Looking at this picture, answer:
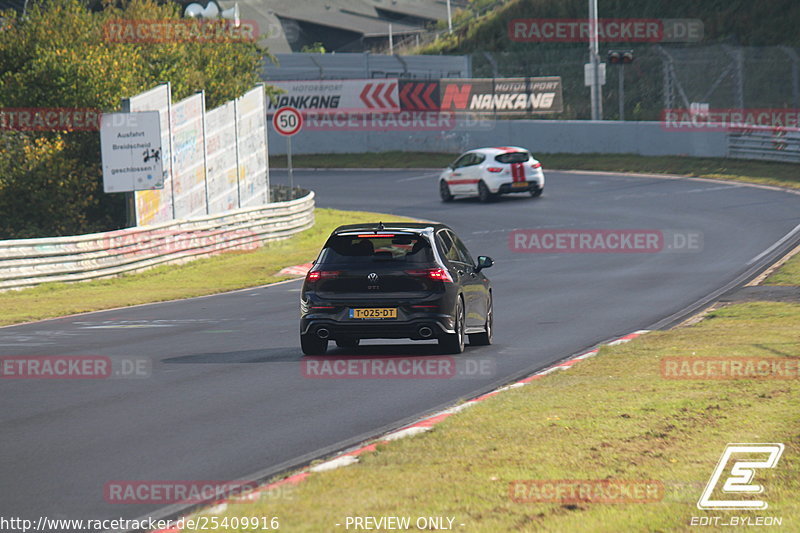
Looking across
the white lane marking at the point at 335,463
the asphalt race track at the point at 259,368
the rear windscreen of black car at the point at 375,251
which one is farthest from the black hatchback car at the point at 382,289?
the white lane marking at the point at 335,463

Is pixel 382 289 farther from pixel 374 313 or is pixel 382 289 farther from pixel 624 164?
pixel 624 164

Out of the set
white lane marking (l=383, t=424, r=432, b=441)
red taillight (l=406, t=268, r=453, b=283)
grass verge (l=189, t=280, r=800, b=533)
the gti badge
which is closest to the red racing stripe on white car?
red taillight (l=406, t=268, r=453, b=283)

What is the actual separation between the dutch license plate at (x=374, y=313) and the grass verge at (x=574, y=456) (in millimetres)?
2165

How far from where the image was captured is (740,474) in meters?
7.29

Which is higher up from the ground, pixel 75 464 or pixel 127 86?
pixel 127 86

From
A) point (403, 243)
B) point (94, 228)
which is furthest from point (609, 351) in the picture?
point (94, 228)

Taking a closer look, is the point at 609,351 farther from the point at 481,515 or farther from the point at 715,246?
the point at 715,246

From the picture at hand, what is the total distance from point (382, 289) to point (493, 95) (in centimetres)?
3977

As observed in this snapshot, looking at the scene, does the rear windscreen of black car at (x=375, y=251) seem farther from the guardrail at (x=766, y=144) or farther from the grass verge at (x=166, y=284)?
the guardrail at (x=766, y=144)

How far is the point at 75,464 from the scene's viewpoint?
8.46m

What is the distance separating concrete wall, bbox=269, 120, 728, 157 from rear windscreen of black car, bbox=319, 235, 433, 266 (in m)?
29.6

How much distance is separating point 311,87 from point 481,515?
4968 centimetres

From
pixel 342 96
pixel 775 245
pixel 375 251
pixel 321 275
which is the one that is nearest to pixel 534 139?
pixel 342 96

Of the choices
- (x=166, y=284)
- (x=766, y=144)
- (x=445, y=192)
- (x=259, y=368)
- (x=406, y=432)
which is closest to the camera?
(x=406, y=432)
